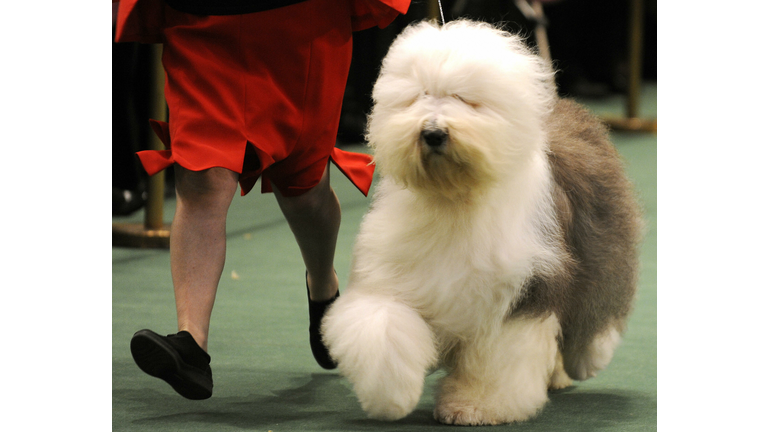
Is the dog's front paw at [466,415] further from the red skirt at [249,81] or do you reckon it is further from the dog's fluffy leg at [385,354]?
the red skirt at [249,81]

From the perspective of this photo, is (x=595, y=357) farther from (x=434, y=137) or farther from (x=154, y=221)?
(x=154, y=221)

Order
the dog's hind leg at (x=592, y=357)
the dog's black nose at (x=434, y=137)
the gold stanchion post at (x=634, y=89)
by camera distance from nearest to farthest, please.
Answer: the dog's black nose at (x=434, y=137) → the dog's hind leg at (x=592, y=357) → the gold stanchion post at (x=634, y=89)

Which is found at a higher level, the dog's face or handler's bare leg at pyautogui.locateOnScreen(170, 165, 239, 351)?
the dog's face

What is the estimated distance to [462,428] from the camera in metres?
2.64

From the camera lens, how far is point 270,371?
3227 millimetres

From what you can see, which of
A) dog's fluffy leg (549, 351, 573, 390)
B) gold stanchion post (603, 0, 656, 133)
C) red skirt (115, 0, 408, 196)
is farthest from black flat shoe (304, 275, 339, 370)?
gold stanchion post (603, 0, 656, 133)

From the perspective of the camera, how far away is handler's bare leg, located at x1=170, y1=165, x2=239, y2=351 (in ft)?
8.86

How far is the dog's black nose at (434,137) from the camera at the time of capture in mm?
2438

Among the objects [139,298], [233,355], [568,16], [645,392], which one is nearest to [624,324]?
[645,392]

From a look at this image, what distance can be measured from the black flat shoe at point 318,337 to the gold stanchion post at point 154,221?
2.11 metres

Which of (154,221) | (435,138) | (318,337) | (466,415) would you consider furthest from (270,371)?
(154,221)

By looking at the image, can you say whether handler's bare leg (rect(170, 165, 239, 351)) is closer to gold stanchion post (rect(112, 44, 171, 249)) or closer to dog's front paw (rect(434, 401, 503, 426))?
dog's front paw (rect(434, 401, 503, 426))

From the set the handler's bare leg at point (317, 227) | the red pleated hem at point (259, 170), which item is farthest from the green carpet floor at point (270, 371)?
the red pleated hem at point (259, 170)

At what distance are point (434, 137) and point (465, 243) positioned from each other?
33 centimetres
